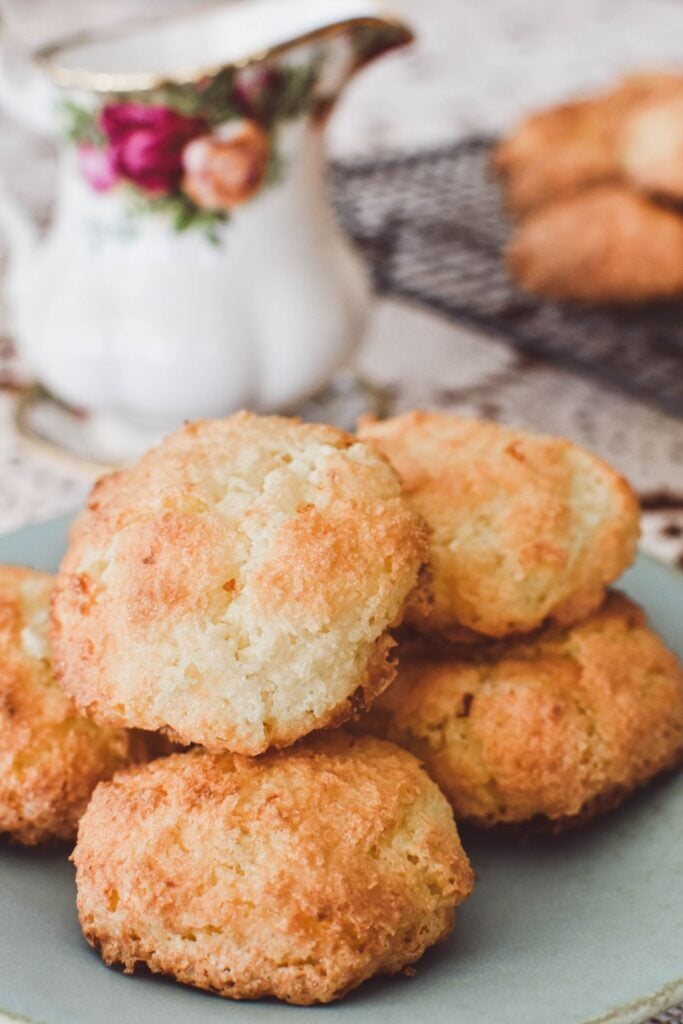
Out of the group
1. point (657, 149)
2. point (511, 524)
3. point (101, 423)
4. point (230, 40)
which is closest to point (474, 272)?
point (657, 149)

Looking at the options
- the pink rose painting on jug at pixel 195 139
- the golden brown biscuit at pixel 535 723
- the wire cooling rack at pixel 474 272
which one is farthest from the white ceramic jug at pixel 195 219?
the golden brown biscuit at pixel 535 723

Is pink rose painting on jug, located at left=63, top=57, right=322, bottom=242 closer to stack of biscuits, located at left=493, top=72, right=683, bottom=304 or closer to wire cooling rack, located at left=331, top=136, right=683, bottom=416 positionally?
wire cooling rack, located at left=331, top=136, right=683, bottom=416

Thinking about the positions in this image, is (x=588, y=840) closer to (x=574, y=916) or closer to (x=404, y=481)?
(x=574, y=916)

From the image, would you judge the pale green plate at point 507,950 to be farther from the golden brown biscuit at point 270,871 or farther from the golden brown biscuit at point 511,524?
the golden brown biscuit at point 511,524

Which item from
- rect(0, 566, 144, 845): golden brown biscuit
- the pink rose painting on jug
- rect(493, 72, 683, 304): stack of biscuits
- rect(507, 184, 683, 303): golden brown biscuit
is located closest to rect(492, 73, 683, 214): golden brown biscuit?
rect(493, 72, 683, 304): stack of biscuits

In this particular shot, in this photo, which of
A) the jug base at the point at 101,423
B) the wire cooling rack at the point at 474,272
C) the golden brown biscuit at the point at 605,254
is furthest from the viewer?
the golden brown biscuit at the point at 605,254

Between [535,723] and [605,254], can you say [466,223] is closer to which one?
[605,254]

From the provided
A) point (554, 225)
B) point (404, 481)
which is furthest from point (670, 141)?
point (404, 481)
